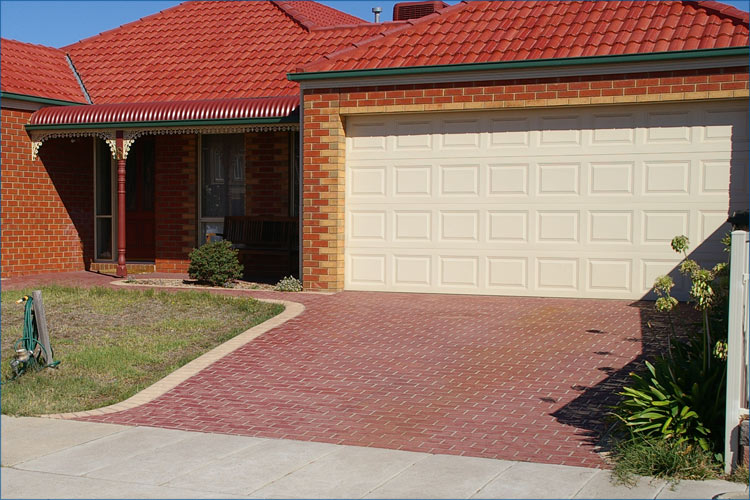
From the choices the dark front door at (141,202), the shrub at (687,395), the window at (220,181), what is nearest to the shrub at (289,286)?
the window at (220,181)

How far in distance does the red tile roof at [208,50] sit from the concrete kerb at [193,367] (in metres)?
6.76

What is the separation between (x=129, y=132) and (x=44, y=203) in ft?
7.81

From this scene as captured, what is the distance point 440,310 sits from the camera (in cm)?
1310

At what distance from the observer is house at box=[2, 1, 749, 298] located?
1343cm

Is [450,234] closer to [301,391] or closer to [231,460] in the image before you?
[301,391]

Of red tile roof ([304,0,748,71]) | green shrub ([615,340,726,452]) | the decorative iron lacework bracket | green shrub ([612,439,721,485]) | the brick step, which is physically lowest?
green shrub ([612,439,721,485])

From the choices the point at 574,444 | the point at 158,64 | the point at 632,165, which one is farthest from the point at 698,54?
the point at 158,64

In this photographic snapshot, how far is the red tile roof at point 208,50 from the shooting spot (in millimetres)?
18766

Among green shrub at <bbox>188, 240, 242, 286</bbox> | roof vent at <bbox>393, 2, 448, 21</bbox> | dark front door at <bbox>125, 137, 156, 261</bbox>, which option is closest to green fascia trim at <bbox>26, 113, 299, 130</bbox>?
dark front door at <bbox>125, 137, 156, 261</bbox>

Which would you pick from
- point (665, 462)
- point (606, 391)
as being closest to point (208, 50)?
point (606, 391)

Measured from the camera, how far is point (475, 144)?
14.6 m

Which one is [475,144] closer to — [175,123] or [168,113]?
[175,123]

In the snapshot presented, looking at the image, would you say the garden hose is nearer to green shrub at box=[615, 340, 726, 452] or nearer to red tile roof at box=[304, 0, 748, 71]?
green shrub at box=[615, 340, 726, 452]

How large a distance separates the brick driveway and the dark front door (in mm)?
7673
